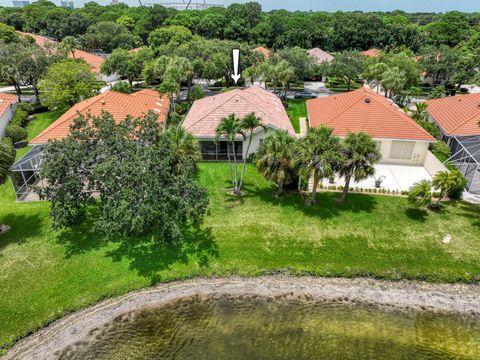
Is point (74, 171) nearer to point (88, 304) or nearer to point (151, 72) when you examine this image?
point (88, 304)

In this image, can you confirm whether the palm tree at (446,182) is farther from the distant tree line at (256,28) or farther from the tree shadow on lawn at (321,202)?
the distant tree line at (256,28)

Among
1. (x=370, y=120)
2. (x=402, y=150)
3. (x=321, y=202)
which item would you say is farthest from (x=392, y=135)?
(x=321, y=202)

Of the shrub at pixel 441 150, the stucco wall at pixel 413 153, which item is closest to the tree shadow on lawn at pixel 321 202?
the stucco wall at pixel 413 153

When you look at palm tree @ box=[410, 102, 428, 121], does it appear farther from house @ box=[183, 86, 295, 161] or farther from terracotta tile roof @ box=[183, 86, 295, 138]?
house @ box=[183, 86, 295, 161]

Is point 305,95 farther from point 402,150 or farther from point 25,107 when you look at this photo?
point 25,107

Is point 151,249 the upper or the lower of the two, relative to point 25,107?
lower
